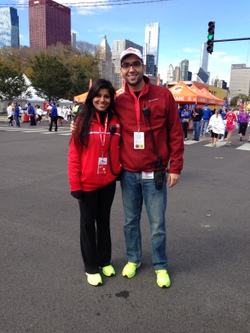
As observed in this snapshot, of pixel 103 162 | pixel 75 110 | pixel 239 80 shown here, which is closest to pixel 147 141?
pixel 103 162

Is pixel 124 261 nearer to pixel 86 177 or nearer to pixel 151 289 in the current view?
pixel 151 289

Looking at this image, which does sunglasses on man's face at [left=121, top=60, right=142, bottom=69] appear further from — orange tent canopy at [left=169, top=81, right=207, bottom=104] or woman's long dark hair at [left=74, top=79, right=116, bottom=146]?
orange tent canopy at [left=169, top=81, right=207, bottom=104]

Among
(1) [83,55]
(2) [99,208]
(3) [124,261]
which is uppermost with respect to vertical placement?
(1) [83,55]

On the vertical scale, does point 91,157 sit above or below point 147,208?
above

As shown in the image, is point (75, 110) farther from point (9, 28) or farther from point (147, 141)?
point (9, 28)

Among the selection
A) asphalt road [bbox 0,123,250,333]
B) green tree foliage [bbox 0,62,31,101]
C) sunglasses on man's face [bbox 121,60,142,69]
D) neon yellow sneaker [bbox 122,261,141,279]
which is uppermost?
green tree foliage [bbox 0,62,31,101]

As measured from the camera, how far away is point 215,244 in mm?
3668

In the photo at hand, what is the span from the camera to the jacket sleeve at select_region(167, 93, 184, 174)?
263cm

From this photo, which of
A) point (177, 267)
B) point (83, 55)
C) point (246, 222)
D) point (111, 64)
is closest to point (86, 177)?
point (177, 267)

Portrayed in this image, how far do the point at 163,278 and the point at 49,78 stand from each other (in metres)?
39.2

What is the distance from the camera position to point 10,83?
108ft

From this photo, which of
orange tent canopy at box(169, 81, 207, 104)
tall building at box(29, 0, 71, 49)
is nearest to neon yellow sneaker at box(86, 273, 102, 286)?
orange tent canopy at box(169, 81, 207, 104)

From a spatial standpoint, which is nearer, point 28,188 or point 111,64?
point 28,188

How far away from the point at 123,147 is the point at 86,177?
44 cm
